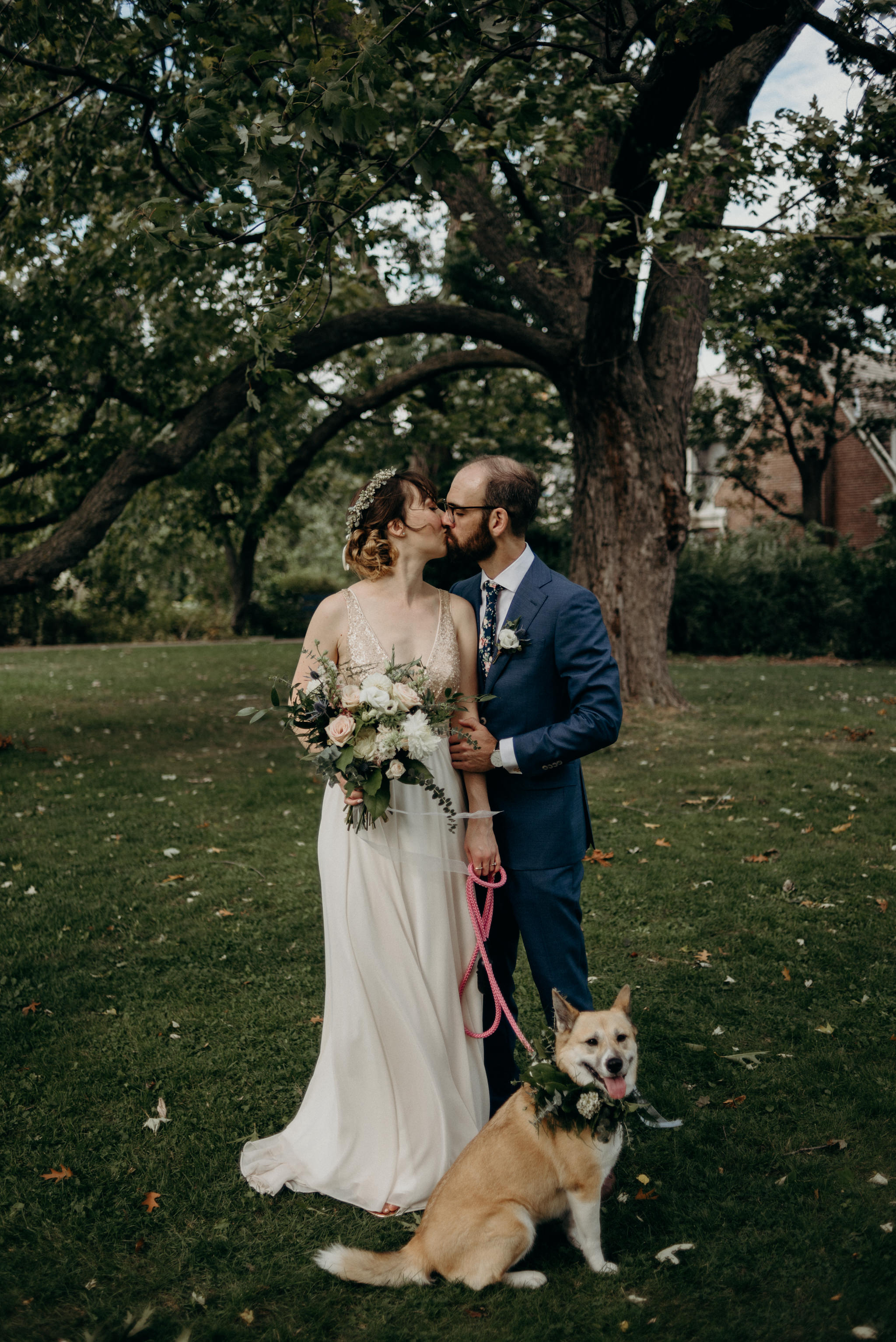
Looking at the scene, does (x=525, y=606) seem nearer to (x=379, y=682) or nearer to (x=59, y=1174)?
(x=379, y=682)

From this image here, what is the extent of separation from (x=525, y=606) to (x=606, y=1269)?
2100 mm

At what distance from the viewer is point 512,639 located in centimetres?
333

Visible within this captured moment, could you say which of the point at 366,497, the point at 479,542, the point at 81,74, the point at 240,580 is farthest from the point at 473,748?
the point at 240,580

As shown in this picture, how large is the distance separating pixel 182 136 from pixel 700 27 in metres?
3.01

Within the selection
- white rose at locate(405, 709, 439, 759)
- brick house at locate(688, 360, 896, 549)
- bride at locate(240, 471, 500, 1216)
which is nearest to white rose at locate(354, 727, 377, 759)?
white rose at locate(405, 709, 439, 759)

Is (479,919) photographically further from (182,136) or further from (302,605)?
(302,605)

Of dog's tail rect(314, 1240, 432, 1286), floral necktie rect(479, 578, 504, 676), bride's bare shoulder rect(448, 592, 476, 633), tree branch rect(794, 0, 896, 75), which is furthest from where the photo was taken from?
tree branch rect(794, 0, 896, 75)

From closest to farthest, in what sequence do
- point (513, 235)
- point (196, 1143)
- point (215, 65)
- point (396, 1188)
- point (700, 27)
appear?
point (396, 1188), point (196, 1143), point (700, 27), point (215, 65), point (513, 235)

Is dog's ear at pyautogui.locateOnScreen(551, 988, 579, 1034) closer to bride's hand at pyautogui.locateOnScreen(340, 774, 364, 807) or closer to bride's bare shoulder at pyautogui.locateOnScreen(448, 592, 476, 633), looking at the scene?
bride's hand at pyautogui.locateOnScreen(340, 774, 364, 807)

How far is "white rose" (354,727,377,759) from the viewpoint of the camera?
305cm

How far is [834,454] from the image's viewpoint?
93.6ft

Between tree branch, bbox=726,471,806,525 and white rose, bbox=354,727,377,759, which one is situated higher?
tree branch, bbox=726,471,806,525

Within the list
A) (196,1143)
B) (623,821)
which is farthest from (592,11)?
(196,1143)

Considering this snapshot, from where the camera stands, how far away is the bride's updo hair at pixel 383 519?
3482 mm
